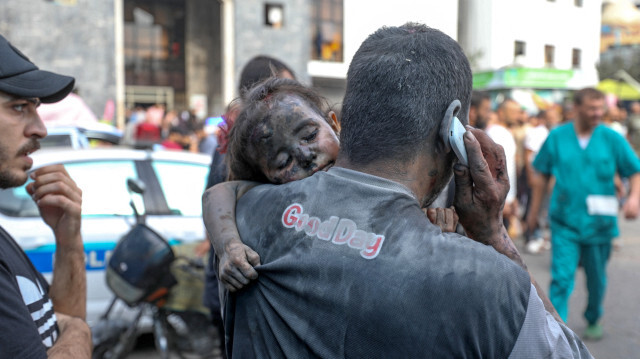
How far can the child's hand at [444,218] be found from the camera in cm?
137

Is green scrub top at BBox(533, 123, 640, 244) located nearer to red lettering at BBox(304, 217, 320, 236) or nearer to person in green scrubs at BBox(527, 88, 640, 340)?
person in green scrubs at BBox(527, 88, 640, 340)

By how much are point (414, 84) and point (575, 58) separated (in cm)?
158

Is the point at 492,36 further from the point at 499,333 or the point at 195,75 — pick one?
the point at 195,75

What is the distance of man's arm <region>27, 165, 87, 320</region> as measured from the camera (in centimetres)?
216

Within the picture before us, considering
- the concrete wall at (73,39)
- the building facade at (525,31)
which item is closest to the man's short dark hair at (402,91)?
the building facade at (525,31)

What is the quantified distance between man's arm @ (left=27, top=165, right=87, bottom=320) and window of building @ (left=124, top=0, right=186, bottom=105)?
110 feet

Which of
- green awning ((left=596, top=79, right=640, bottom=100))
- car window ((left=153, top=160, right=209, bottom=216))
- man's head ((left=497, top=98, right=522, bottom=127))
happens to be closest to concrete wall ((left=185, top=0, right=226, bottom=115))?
green awning ((left=596, top=79, right=640, bottom=100))

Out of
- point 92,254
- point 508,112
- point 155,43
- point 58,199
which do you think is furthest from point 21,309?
point 155,43

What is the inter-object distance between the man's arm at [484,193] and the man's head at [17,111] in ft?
4.20

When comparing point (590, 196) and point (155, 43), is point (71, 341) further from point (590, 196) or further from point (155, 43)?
point (155, 43)

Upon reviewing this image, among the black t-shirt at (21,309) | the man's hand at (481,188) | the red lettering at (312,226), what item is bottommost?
the black t-shirt at (21,309)

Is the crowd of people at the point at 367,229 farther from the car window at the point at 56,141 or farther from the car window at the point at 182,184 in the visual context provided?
the car window at the point at 56,141

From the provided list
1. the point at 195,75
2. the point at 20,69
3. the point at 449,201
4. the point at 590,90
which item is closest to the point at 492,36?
the point at 449,201

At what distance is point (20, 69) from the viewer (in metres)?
1.88
